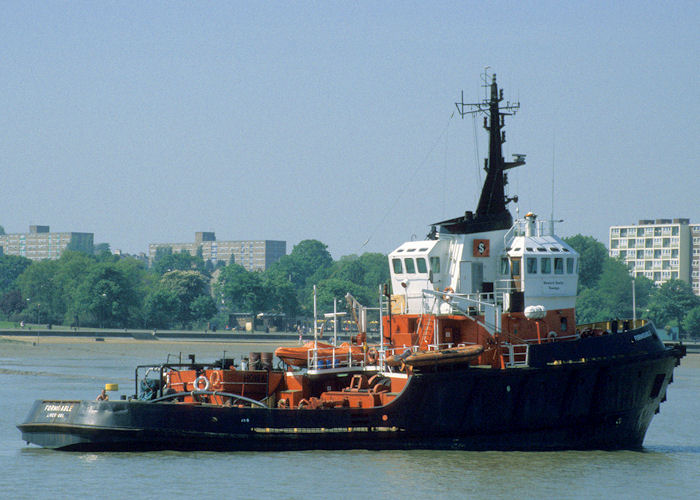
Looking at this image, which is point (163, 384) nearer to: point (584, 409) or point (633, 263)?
point (584, 409)

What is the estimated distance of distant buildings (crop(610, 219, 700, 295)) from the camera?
167875mm

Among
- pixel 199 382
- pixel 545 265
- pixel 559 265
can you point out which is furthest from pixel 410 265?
pixel 199 382

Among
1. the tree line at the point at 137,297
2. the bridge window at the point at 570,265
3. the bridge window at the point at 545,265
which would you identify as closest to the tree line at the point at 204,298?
the tree line at the point at 137,297

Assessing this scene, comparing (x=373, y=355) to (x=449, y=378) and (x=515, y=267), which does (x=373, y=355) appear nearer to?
(x=449, y=378)

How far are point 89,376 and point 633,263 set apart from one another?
136 m

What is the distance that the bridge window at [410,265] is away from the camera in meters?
28.2

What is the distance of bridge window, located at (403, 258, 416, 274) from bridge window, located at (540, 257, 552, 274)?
317cm

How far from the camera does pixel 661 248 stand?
568 feet

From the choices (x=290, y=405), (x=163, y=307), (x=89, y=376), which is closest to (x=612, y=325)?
(x=290, y=405)

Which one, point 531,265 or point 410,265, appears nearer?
point 531,265

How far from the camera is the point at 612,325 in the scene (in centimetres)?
2817

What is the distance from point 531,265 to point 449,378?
13.6 ft

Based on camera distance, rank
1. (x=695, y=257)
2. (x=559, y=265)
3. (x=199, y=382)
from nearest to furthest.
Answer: (x=199, y=382) < (x=559, y=265) < (x=695, y=257)

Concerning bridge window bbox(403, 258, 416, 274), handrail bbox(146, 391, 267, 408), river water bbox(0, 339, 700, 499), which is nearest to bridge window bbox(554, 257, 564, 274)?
bridge window bbox(403, 258, 416, 274)
